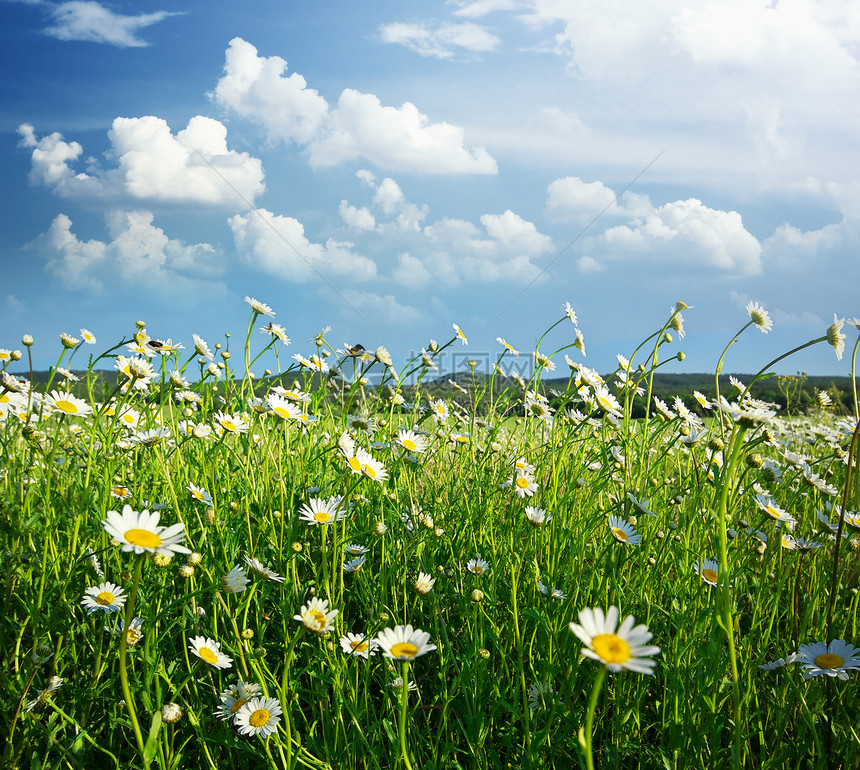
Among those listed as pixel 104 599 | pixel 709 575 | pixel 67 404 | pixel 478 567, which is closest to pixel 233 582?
pixel 104 599

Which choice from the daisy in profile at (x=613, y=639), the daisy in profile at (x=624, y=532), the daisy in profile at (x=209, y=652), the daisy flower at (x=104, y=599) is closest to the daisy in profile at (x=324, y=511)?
the daisy in profile at (x=209, y=652)

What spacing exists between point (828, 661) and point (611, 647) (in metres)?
0.97

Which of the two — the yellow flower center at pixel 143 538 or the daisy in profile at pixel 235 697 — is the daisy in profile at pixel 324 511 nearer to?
the daisy in profile at pixel 235 697

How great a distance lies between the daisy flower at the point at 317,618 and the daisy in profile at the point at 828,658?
3.47 ft

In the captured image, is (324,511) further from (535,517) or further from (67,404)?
(67,404)

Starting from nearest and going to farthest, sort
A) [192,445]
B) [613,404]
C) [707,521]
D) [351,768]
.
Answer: [351,768] → [707,521] → [613,404] → [192,445]

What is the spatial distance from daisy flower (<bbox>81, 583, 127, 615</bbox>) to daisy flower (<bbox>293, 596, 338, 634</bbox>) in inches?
23.4

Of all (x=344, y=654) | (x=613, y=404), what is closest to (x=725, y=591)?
(x=344, y=654)

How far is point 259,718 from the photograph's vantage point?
127 centimetres

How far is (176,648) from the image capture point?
164 cm

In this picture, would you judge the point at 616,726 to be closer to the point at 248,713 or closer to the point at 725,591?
the point at 725,591

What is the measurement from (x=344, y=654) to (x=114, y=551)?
81 cm

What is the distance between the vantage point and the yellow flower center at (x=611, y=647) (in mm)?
713

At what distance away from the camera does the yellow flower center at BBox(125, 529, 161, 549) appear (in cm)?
93
